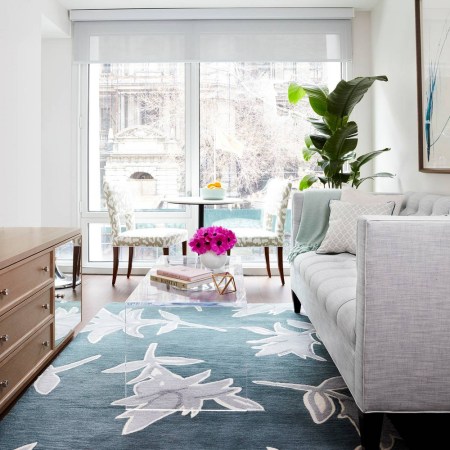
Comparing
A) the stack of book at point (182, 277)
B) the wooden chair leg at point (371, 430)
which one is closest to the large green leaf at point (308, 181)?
the stack of book at point (182, 277)

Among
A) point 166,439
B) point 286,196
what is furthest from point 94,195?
point 166,439

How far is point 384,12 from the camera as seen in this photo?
471cm

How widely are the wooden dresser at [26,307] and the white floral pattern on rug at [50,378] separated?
0.04 metres

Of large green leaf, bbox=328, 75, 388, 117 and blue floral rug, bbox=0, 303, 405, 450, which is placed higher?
large green leaf, bbox=328, 75, 388, 117

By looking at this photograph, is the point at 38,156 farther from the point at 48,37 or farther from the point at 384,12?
the point at 384,12

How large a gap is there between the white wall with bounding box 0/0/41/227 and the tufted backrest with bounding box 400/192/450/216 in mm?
2730

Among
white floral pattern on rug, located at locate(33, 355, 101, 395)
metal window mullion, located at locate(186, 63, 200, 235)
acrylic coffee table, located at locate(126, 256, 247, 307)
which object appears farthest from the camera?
metal window mullion, located at locate(186, 63, 200, 235)

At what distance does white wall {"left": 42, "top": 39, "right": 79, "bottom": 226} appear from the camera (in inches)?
206

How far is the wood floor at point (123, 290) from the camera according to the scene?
Answer: 4078mm

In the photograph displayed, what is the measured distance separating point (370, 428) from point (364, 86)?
2964mm

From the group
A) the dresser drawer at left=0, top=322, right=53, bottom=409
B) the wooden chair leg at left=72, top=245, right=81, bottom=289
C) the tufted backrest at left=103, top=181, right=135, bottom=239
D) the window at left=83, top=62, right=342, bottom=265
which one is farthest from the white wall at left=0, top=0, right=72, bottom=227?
the dresser drawer at left=0, top=322, right=53, bottom=409

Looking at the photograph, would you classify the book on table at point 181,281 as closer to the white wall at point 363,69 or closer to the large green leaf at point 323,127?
the large green leaf at point 323,127

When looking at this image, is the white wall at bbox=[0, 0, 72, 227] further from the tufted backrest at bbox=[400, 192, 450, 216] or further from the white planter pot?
the tufted backrest at bbox=[400, 192, 450, 216]

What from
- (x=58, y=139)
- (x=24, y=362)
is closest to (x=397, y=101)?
(x=58, y=139)
